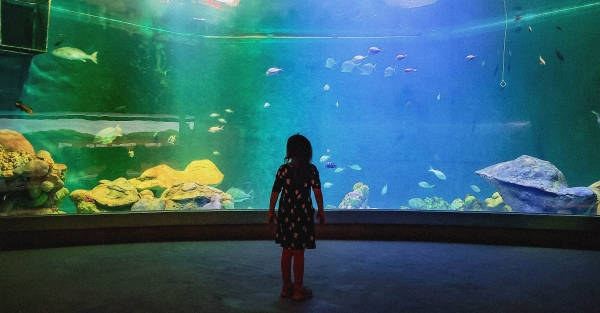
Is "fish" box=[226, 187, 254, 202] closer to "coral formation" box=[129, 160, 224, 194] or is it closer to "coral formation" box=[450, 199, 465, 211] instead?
"coral formation" box=[129, 160, 224, 194]

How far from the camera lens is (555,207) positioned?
6578 mm

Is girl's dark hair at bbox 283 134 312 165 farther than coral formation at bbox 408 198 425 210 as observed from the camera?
No

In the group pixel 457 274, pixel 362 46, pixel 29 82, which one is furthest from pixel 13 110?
pixel 362 46

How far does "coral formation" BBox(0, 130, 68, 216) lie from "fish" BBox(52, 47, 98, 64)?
2248 mm

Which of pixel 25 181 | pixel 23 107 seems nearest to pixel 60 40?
pixel 23 107

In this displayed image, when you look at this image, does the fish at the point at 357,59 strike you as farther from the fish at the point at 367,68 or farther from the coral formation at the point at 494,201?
the coral formation at the point at 494,201

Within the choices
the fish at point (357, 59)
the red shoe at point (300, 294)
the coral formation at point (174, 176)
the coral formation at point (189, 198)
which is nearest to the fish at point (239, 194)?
the coral formation at point (174, 176)

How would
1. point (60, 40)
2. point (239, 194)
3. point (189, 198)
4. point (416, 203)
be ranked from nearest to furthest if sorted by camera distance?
point (189, 198) < point (60, 40) < point (239, 194) < point (416, 203)

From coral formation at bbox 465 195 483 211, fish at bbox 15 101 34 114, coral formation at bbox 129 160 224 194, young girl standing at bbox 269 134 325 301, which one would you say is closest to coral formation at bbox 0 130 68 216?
fish at bbox 15 101 34 114

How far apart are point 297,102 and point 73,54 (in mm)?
5661

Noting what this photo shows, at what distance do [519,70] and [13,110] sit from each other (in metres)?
10.6

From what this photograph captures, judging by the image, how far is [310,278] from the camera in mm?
3430

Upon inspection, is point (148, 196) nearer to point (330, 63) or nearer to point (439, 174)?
point (330, 63)

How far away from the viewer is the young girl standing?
2836 mm
